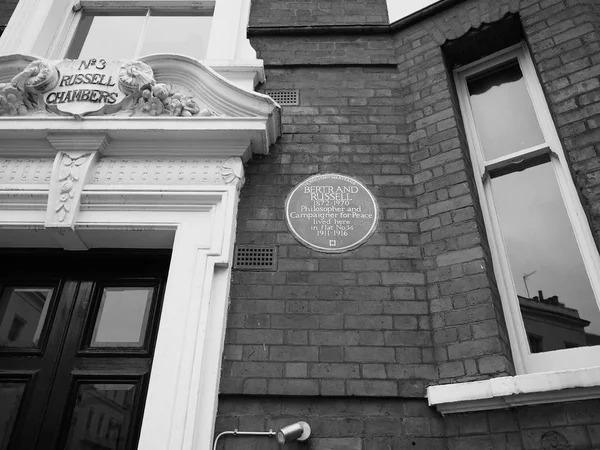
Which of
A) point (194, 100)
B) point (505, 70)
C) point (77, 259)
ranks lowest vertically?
point (77, 259)

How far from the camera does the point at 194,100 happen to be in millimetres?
3592

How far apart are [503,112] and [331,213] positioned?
158 centimetres

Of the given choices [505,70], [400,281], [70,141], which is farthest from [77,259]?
[505,70]

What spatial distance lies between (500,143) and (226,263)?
7.18ft

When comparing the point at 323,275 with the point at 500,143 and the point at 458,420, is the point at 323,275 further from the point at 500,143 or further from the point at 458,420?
the point at 500,143

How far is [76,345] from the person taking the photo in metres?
3.07

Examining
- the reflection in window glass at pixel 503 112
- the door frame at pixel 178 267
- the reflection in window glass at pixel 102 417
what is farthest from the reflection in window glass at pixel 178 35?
the reflection in window glass at pixel 102 417

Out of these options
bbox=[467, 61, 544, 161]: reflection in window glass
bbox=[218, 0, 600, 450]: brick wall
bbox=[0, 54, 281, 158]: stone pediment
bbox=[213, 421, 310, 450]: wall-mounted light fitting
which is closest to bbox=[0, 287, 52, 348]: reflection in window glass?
bbox=[0, 54, 281, 158]: stone pediment

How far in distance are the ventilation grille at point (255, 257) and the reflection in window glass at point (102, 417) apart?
103cm

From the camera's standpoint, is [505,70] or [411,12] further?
[411,12]

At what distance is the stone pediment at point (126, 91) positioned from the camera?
346 centimetres

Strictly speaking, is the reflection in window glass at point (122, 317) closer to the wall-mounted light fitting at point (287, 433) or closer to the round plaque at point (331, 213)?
the wall-mounted light fitting at point (287, 433)

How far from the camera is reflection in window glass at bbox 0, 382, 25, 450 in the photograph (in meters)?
2.86

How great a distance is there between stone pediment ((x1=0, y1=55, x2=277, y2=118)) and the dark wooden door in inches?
43.0
